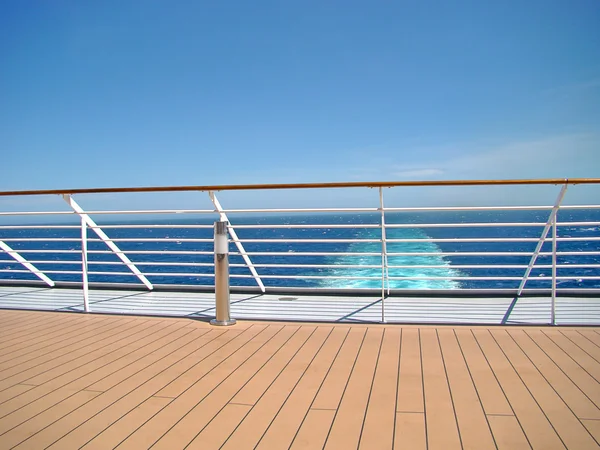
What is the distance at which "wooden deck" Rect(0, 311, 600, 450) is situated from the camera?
59.2 inches

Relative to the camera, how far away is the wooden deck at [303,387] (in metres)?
1.50

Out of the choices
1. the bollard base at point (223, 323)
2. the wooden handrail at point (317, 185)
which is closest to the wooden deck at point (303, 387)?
the bollard base at point (223, 323)

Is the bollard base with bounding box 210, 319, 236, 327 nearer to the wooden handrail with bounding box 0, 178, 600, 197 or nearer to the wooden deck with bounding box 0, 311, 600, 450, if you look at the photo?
the wooden deck with bounding box 0, 311, 600, 450

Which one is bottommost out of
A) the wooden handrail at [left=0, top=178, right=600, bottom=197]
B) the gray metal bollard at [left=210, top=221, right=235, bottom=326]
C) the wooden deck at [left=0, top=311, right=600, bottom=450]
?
the wooden deck at [left=0, top=311, right=600, bottom=450]

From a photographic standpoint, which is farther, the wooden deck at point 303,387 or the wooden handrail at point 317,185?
the wooden handrail at point 317,185

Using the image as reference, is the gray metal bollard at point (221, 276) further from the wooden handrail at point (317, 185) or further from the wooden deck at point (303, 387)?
the wooden handrail at point (317, 185)

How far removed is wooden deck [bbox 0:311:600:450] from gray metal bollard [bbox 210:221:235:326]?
148mm

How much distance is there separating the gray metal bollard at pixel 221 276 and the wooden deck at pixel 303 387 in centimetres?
15

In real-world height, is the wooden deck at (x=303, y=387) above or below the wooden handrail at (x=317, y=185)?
below

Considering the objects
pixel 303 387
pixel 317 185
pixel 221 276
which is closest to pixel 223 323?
pixel 221 276

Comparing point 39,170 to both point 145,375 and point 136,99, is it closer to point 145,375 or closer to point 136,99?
point 136,99

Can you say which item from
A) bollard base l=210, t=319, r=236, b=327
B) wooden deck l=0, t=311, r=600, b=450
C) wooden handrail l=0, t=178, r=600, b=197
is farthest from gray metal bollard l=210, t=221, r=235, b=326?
wooden handrail l=0, t=178, r=600, b=197

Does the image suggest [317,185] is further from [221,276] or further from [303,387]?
[303,387]

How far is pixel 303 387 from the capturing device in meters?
1.95
